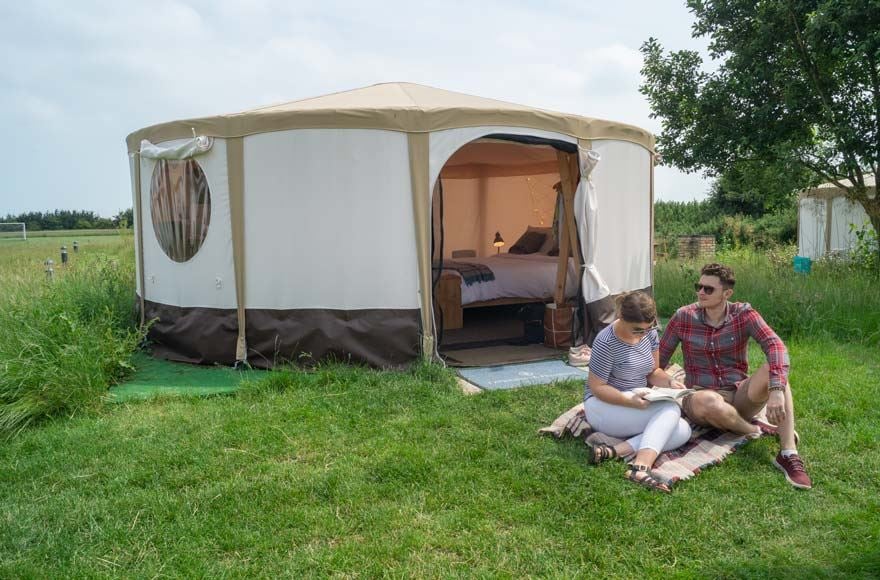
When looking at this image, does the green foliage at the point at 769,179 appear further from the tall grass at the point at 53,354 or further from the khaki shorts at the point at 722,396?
A: the tall grass at the point at 53,354

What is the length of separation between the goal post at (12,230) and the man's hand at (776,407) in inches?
1291

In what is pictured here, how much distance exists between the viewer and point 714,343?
149 inches

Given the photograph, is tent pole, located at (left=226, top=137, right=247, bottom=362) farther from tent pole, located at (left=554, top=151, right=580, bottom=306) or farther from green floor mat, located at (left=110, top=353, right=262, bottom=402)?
tent pole, located at (left=554, top=151, right=580, bottom=306)

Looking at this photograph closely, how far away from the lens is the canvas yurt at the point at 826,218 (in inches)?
564

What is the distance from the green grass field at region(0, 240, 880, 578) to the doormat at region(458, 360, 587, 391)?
526 millimetres

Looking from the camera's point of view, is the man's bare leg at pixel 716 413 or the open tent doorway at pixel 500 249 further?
the open tent doorway at pixel 500 249

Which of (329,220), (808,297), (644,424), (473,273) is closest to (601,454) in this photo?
(644,424)

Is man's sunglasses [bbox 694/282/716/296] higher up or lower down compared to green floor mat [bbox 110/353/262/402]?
higher up

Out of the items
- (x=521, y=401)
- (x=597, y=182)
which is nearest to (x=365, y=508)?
(x=521, y=401)

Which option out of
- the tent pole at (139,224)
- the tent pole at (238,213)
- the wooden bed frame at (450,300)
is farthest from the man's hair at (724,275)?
the tent pole at (139,224)

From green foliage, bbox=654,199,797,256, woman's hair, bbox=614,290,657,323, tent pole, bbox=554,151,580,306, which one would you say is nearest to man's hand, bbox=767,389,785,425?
woman's hair, bbox=614,290,657,323

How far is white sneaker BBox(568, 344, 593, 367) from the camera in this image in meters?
5.91

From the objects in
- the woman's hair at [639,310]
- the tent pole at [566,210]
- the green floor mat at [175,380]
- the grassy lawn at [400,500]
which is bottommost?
the grassy lawn at [400,500]

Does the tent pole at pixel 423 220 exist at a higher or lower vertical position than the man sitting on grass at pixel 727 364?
higher
